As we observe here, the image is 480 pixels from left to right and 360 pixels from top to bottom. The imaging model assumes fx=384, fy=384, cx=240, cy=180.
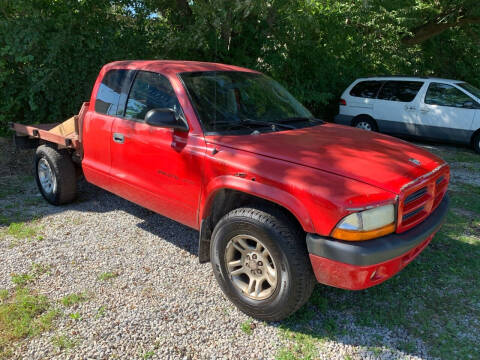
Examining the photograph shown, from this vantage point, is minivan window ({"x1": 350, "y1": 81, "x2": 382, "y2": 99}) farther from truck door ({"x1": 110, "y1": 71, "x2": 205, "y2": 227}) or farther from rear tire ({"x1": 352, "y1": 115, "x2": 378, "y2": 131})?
truck door ({"x1": 110, "y1": 71, "x2": 205, "y2": 227})

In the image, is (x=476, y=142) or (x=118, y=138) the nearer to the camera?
(x=118, y=138)

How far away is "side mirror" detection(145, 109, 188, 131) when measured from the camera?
315 cm

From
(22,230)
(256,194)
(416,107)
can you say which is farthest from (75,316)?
(416,107)

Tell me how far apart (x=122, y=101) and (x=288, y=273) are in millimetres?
2558

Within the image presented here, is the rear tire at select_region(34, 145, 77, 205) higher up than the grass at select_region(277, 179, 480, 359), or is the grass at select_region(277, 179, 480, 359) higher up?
the rear tire at select_region(34, 145, 77, 205)

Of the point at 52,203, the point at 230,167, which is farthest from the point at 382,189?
the point at 52,203

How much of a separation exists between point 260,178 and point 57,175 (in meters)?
3.30

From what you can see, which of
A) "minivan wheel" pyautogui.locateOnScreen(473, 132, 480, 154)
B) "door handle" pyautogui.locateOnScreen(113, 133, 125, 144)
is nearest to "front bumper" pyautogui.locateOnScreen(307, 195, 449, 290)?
"door handle" pyautogui.locateOnScreen(113, 133, 125, 144)

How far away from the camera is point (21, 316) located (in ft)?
9.55

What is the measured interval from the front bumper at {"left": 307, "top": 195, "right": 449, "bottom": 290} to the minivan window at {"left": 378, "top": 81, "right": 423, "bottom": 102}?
786 centimetres

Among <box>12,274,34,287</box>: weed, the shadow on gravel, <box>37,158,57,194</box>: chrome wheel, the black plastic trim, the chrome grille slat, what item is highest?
the chrome grille slat

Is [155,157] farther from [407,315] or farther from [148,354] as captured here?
[407,315]

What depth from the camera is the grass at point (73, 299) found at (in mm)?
3090

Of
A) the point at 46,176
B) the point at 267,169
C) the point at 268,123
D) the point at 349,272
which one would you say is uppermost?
the point at 268,123
